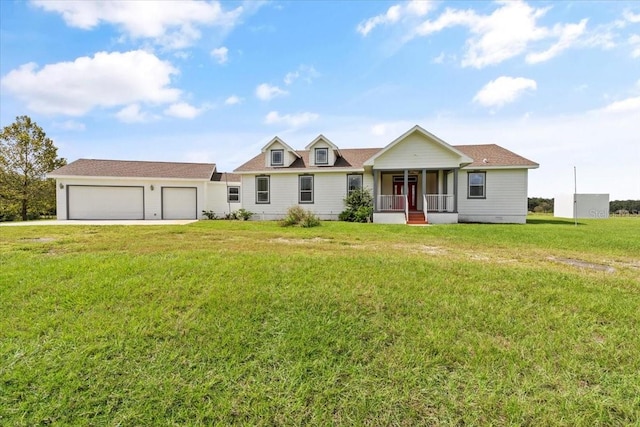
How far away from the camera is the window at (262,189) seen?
62.2 feet

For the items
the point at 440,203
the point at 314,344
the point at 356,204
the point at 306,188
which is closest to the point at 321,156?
the point at 306,188

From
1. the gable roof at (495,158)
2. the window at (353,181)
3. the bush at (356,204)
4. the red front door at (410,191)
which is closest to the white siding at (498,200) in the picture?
the gable roof at (495,158)

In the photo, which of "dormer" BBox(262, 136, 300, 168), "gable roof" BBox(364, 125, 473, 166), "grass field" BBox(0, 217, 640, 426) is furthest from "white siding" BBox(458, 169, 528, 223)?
"grass field" BBox(0, 217, 640, 426)

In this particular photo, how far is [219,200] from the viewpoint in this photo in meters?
21.9

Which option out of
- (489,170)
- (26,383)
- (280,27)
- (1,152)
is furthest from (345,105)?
(1,152)

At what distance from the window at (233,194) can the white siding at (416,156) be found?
11159 mm

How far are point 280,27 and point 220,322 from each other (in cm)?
1051

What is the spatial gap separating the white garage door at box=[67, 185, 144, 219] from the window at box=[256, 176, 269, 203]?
8.22 m

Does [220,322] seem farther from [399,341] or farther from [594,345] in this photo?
→ [594,345]

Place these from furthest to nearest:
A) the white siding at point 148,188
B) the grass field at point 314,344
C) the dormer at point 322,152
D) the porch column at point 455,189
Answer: the white siding at point 148,188, the dormer at point 322,152, the porch column at point 455,189, the grass field at point 314,344

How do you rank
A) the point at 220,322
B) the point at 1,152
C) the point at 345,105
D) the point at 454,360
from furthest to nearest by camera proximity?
the point at 1,152, the point at 345,105, the point at 220,322, the point at 454,360

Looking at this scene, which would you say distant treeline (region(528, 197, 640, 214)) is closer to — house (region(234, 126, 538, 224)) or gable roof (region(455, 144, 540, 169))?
gable roof (region(455, 144, 540, 169))

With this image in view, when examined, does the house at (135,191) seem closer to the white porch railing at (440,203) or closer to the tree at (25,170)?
the tree at (25,170)

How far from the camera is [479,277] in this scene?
486 centimetres
